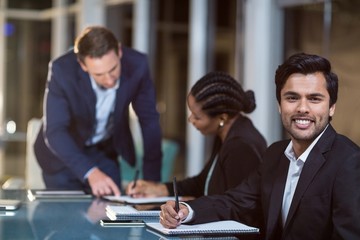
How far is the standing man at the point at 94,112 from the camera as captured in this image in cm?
444

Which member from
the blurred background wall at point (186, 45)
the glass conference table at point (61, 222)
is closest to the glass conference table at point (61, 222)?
the glass conference table at point (61, 222)

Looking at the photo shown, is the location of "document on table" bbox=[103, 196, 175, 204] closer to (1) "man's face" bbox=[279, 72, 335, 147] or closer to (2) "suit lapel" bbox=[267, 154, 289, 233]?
(2) "suit lapel" bbox=[267, 154, 289, 233]

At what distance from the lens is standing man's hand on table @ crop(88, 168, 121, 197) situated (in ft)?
13.5

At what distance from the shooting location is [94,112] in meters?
4.67

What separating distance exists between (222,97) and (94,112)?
1.18 m

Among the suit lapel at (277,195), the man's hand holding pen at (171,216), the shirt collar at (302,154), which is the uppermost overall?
the shirt collar at (302,154)

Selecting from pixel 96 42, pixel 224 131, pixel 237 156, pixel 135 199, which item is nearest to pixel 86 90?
pixel 96 42

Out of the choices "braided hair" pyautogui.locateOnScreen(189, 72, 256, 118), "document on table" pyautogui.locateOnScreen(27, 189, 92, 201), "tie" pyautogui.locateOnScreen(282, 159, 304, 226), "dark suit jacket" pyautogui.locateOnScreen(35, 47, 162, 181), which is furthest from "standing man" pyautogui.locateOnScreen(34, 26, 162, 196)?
"tie" pyautogui.locateOnScreen(282, 159, 304, 226)

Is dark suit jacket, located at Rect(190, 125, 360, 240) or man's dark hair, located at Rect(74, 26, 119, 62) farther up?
man's dark hair, located at Rect(74, 26, 119, 62)

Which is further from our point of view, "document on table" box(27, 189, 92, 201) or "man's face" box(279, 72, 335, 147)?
"document on table" box(27, 189, 92, 201)

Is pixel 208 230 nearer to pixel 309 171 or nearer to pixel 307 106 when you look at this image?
pixel 309 171

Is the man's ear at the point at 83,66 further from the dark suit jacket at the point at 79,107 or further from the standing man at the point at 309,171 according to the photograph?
the standing man at the point at 309,171

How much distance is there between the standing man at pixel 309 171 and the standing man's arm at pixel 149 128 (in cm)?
197

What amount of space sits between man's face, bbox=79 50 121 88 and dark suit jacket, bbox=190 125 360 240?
1.59m
